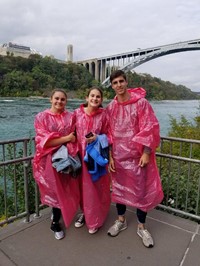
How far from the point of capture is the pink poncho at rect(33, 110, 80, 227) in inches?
72.2

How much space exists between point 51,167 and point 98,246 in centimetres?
71

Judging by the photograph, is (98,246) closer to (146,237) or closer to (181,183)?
(146,237)

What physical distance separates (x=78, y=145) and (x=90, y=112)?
0.90 ft

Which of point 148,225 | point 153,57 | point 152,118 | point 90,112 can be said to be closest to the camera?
point 152,118

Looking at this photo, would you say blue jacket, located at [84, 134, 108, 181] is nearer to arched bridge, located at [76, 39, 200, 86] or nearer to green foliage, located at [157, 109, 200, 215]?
green foliage, located at [157, 109, 200, 215]

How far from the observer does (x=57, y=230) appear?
2021 mm

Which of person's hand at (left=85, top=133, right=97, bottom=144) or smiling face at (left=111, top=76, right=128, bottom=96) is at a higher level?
smiling face at (left=111, top=76, right=128, bottom=96)

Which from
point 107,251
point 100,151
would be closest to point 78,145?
point 100,151

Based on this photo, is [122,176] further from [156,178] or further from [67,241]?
[67,241]

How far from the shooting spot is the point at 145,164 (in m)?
1.81

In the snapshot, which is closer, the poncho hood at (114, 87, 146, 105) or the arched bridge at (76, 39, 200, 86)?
the poncho hood at (114, 87, 146, 105)

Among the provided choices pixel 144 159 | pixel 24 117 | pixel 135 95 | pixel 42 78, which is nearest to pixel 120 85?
pixel 135 95

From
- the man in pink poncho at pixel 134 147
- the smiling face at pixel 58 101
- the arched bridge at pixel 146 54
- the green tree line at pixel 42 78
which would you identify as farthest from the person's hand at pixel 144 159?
the green tree line at pixel 42 78

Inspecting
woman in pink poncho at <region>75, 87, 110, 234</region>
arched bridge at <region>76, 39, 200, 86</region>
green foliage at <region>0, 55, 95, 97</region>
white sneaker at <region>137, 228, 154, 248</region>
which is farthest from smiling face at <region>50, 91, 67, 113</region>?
green foliage at <region>0, 55, 95, 97</region>
